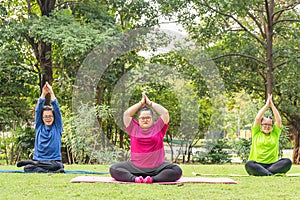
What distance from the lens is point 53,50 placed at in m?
12.7

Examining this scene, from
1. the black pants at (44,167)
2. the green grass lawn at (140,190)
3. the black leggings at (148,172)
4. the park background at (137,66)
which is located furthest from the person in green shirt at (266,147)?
the park background at (137,66)

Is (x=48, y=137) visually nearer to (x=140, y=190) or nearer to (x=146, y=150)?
(x=146, y=150)

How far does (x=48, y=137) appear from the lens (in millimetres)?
7219

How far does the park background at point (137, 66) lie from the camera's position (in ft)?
37.8

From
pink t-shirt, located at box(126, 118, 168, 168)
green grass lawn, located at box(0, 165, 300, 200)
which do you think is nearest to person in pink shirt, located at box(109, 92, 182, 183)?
pink t-shirt, located at box(126, 118, 168, 168)

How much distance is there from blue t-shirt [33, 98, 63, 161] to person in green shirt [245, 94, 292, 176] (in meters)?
2.62

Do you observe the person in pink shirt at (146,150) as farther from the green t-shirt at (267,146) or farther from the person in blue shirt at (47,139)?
the green t-shirt at (267,146)

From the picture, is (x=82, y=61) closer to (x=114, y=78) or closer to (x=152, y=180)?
(x=114, y=78)

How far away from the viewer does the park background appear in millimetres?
11516

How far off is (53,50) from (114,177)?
7432 mm

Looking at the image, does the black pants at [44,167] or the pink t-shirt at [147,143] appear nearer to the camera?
the pink t-shirt at [147,143]

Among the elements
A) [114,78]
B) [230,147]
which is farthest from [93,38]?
[230,147]

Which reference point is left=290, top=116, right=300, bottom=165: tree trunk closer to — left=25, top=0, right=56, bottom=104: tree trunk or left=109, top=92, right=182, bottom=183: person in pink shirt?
left=25, top=0, right=56, bottom=104: tree trunk

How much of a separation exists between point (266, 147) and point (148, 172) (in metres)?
2.05
